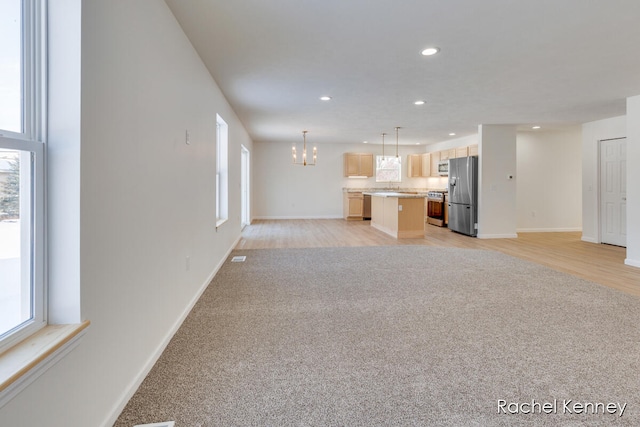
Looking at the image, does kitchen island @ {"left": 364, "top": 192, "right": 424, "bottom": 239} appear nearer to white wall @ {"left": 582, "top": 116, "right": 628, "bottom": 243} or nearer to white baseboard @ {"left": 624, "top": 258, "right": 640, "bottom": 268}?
white wall @ {"left": 582, "top": 116, "right": 628, "bottom": 243}

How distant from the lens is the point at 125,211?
1.68m

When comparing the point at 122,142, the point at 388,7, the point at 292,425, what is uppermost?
the point at 388,7

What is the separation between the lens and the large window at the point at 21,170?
3.60 ft

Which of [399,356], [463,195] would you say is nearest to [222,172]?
[399,356]

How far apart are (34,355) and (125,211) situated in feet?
2.57

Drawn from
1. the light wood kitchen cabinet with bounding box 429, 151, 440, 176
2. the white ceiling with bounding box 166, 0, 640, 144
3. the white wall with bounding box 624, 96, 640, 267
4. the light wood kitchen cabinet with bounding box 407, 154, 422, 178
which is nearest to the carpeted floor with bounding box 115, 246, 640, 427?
the white wall with bounding box 624, 96, 640, 267

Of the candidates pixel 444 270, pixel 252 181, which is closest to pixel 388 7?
pixel 444 270

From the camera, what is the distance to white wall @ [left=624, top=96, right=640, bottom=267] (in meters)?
4.68

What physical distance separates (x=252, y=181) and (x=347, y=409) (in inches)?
336

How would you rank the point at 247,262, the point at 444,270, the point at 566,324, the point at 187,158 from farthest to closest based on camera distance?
the point at 247,262 → the point at 444,270 → the point at 187,158 → the point at 566,324

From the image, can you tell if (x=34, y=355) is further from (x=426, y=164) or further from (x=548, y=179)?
(x=426, y=164)

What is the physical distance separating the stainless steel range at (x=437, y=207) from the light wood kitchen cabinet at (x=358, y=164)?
2013 millimetres

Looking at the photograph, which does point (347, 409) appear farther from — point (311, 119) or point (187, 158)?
point (311, 119)

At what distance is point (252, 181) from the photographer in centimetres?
970
